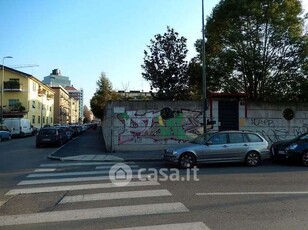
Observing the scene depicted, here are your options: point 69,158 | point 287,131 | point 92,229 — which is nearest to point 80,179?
point 92,229

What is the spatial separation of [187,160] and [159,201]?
18.6 ft

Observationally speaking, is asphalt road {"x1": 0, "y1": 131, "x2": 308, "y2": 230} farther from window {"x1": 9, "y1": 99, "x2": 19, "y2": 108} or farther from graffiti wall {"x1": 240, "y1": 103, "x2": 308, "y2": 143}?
window {"x1": 9, "y1": 99, "x2": 19, "y2": 108}

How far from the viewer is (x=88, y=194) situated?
8.41 metres

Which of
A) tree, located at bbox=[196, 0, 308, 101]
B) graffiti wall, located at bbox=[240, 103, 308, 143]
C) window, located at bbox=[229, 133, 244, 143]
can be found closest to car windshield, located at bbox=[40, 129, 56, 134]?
tree, located at bbox=[196, 0, 308, 101]

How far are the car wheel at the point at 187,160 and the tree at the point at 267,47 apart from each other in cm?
919

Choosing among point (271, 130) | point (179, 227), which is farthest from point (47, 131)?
point (179, 227)

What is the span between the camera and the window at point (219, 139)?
13633 millimetres

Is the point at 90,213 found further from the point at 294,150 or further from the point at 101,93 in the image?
the point at 101,93

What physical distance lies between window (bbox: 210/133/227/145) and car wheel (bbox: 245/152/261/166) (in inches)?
42.5

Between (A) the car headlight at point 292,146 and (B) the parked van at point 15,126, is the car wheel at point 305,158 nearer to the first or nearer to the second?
(A) the car headlight at point 292,146

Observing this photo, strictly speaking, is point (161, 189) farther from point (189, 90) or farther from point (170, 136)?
point (189, 90)

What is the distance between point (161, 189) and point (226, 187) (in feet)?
5.65

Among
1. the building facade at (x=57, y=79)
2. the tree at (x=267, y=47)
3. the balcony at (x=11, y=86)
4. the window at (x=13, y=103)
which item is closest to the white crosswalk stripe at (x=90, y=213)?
the tree at (x=267, y=47)

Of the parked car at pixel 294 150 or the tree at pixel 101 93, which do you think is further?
the tree at pixel 101 93
